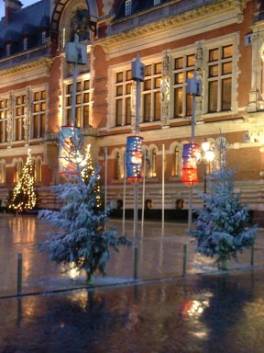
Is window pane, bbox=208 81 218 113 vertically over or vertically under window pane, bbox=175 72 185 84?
under

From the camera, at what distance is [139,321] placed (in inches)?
371

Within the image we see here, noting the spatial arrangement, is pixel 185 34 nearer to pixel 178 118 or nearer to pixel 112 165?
pixel 178 118

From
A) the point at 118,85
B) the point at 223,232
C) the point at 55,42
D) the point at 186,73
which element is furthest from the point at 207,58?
the point at 223,232

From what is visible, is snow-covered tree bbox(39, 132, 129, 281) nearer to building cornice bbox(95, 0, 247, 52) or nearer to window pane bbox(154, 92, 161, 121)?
building cornice bbox(95, 0, 247, 52)

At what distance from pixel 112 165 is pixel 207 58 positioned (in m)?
10.5

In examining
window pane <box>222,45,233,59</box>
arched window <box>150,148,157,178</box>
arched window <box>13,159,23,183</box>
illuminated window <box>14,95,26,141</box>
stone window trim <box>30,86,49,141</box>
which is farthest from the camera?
illuminated window <box>14,95,26,141</box>

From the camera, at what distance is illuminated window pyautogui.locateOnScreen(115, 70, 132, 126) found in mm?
42469

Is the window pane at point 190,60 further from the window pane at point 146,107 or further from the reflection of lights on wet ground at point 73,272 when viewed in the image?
the reflection of lights on wet ground at point 73,272

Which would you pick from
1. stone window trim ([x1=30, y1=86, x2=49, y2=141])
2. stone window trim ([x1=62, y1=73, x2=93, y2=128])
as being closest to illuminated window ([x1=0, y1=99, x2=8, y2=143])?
stone window trim ([x1=30, y1=86, x2=49, y2=141])

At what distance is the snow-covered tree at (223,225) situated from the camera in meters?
15.8

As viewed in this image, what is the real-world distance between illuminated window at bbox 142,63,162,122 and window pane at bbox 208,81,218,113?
422 cm

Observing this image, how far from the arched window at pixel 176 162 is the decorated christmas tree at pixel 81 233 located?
2547 cm

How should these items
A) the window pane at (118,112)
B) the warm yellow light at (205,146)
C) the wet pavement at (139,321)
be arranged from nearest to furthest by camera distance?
the wet pavement at (139,321)
the warm yellow light at (205,146)
the window pane at (118,112)

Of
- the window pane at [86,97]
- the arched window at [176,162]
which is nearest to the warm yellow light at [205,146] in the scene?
the arched window at [176,162]
